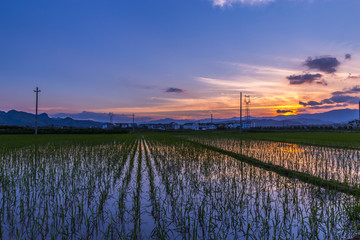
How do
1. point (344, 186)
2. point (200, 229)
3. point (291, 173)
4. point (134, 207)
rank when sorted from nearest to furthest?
point (200, 229) → point (134, 207) → point (344, 186) → point (291, 173)

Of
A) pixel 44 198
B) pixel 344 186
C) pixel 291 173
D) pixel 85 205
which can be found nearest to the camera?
pixel 85 205

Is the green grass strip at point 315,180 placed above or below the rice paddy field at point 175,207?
above

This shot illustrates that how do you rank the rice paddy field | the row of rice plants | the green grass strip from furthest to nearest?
the row of rice plants → the green grass strip → the rice paddy field

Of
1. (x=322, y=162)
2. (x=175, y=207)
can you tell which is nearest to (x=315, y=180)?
(x=322, y=162)

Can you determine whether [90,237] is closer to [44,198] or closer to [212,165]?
[44,198]

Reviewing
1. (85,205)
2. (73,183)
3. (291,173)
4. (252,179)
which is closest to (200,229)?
(85,205)

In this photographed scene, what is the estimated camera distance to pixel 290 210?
473cm

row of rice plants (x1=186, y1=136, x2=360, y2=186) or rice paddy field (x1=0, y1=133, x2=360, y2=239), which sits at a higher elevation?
row of rice plants (x1=186, y1=136, x2=360, y2=186)

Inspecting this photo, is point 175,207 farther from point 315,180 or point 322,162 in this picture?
point 322,162

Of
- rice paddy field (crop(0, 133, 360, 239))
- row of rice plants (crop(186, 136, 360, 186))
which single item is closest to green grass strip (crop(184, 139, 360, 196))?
rice paddy field (crop(0, 133, 360, 239))

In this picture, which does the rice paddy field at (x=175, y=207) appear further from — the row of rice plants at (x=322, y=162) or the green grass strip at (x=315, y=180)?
the row of rice plants at (x=322, y=162)

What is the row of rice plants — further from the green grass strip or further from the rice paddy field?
the rice paddy field

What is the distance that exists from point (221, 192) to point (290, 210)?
1587mm

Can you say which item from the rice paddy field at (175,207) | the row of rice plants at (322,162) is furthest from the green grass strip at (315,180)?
the row of rice plants at (322,162)
